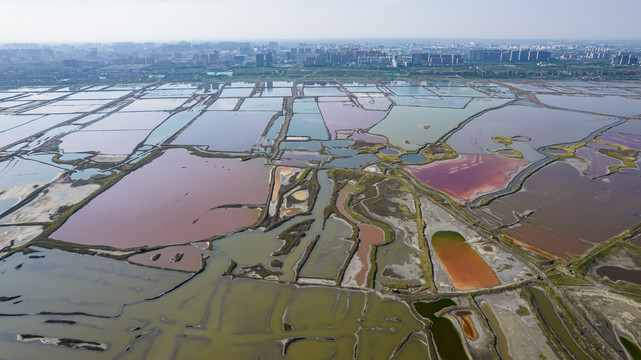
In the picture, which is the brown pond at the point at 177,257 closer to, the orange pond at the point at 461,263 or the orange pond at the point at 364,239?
the orange pond at the point at 364,239

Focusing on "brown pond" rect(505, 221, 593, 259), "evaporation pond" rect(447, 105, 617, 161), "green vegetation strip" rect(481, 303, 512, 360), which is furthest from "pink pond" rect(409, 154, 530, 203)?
"green vegetation strip" rect(481, 303, 512, 360)

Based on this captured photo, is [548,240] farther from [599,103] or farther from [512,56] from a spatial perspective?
[512,56]

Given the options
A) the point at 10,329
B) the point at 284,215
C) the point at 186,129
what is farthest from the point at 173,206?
the point at 186,129

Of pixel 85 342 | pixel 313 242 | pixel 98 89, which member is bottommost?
pixel 85 342

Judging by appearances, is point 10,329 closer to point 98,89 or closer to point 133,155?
point 133,155

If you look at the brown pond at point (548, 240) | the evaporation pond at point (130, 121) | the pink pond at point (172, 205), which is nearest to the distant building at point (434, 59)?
the evaporation pond at point (130, 121)

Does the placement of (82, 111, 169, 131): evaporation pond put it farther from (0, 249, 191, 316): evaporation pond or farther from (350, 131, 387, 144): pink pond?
(0, 249, 191, 316): evaporation pond
